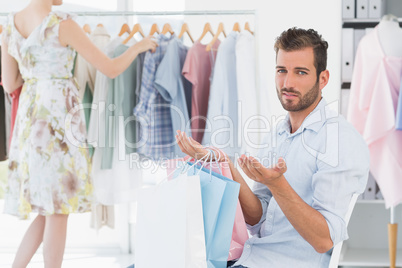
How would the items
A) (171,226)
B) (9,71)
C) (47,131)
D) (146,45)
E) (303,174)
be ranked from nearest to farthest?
A: (171,226), (303,174), (47,131), (9,71), (146,45)

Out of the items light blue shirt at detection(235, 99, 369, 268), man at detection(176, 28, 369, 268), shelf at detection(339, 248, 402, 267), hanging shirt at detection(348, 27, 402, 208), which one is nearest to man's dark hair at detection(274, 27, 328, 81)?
man at detection(176, 28, 369, 268)

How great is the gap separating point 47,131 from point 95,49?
1.34 ft

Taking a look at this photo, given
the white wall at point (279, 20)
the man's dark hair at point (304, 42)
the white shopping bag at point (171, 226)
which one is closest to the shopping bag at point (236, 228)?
the white shopping bag at point (171, 226)

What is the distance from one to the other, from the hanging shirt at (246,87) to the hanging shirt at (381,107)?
53cm

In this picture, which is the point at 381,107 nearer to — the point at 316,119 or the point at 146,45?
the point at 146,45

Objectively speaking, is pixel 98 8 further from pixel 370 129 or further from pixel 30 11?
pixel 370 129

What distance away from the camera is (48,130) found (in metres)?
2.18

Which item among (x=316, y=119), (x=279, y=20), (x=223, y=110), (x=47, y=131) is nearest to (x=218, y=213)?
(x=316, y=119)

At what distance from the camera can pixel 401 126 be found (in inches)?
97.6

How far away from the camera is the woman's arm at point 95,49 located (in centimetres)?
217

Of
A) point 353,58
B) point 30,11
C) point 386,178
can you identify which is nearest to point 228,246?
point 30,11

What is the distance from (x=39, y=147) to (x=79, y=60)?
2.12 ft

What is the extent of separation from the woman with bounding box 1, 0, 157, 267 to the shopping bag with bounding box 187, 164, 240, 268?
1156mm

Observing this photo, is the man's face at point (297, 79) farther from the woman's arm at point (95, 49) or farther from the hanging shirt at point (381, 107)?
the hanging shirt at point (381, 107)
